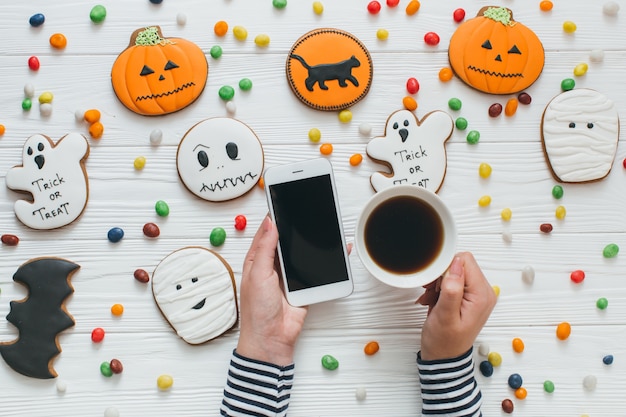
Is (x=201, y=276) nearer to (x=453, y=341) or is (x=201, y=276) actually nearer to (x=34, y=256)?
(x=34, y=256)

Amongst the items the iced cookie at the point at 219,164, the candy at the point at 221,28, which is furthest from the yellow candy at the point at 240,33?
the iced cookie at the point at 219,164

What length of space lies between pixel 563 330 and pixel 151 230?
0.65m

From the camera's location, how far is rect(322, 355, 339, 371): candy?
896mm

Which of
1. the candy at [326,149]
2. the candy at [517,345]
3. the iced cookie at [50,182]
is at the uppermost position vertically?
the candy at [326,149]

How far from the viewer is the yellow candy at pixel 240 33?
926mm

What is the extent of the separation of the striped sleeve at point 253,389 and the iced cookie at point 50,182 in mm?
349

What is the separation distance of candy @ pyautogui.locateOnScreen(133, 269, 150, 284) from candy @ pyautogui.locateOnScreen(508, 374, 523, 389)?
0.58 metres

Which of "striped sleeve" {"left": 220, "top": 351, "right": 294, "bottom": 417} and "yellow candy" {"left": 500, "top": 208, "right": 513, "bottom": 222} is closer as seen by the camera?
"striped sleeve" {"left": 220, "top": 351, "right": 294, "bottom": 417}

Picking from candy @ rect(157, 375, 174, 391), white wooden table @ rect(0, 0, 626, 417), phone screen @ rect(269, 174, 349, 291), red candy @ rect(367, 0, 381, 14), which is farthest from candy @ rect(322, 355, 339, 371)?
red candy @ rect(367, 0, 381, 14)

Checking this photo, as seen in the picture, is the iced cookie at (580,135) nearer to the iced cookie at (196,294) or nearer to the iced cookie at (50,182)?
the iced cookie at (196,294)

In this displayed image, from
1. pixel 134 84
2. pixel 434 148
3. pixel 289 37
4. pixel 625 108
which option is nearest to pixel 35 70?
pixel 134 84

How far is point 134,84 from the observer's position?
2.99 feet

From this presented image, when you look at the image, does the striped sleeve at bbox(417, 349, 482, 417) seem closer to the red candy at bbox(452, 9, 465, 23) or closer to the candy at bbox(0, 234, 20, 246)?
the red candy at bbox(452, 9, 465, 23)

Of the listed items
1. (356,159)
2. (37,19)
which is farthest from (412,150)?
(37,19)
